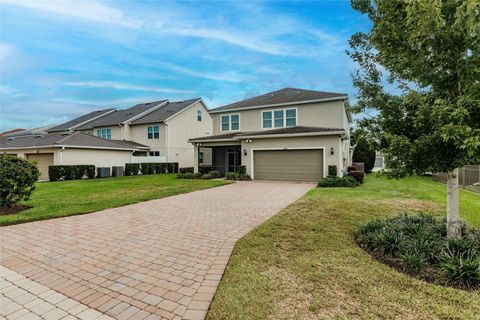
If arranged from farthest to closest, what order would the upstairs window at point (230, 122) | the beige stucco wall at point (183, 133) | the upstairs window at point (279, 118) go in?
the beige stucco wall at point (183, 133), the upstairs window at point (230, 122), the upstairs window at point (279, 118)

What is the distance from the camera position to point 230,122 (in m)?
21.8

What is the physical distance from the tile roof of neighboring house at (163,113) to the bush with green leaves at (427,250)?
2505 centimetres

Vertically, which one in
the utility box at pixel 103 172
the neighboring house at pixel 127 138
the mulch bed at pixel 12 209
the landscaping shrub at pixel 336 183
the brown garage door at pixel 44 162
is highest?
the neighboring house at pixel 127 138

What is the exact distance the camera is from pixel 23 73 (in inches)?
579

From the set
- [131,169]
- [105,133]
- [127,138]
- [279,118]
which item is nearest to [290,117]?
[279,118]

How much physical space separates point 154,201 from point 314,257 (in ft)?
24.1

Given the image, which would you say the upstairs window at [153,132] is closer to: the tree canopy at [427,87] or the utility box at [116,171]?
the utility box at [116,171]

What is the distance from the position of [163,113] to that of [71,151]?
10679 millimetres

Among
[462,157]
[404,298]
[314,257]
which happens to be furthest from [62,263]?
[462,157]

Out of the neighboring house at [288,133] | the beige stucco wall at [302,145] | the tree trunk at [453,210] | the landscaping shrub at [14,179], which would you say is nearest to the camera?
the tree trunk at [453,210]

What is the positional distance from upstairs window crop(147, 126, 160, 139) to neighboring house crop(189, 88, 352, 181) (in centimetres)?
789

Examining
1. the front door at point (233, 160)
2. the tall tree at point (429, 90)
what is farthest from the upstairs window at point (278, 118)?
the tall tree at point (429, 90)

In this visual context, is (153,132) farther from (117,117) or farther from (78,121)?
(78,121)

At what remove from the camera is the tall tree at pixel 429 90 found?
3482mm
